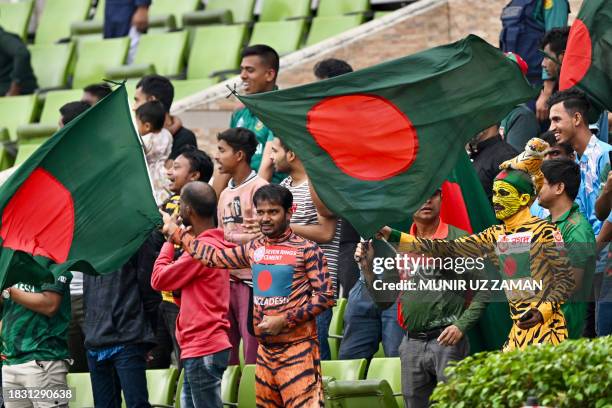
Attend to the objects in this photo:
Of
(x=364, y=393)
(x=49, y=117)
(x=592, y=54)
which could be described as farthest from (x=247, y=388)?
(x=49, y=117)

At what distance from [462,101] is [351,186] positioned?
0.84m

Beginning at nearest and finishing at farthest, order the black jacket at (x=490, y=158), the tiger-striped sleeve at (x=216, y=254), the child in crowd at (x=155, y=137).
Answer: the tiger-striped sleeve at (x=216, y=254)
the black jacket at (x=490, y=158)
the child in crowd at (x=155, y=137)

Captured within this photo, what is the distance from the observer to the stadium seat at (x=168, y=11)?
59.5 ft

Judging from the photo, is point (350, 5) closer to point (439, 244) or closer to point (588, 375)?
point (439, 244)

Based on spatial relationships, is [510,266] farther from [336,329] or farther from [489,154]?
[336,329]

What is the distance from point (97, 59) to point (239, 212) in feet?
22.9

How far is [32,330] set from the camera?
11.0m

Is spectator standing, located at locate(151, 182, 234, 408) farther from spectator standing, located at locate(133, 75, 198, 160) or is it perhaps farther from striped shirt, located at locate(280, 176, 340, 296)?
spectator standing, located at locate(133, 75, 198, 160)

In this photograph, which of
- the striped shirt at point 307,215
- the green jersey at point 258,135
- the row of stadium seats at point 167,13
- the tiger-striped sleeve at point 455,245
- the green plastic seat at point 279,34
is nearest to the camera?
the tiger-striped sleeve at point 455,245

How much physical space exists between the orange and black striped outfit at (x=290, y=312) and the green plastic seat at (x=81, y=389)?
78.7 inches

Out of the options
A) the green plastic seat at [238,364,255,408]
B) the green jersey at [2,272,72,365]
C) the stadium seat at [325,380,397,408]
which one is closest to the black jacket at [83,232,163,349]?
the green jersey at [2,272,72,365]

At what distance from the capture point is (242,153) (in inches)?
455

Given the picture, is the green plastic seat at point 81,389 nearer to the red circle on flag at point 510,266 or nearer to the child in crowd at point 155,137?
the child in crowd at point 155,137

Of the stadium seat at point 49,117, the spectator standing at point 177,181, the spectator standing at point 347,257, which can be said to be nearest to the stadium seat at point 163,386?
the spectator standing at point 177,181
